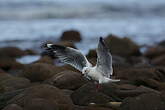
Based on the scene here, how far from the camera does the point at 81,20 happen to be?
33.3 m

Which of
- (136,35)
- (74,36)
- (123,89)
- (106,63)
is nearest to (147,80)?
(123,89)

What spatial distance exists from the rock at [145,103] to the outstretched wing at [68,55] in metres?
1.29

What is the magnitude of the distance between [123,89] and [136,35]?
16373mm

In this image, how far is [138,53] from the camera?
677 inches

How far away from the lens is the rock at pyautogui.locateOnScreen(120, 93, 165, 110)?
7117mm

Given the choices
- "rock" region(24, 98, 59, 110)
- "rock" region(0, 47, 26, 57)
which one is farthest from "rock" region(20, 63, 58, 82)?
"rock" region(0, 47, 26, 57)

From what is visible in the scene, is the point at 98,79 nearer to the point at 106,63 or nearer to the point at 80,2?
the point at 106,63

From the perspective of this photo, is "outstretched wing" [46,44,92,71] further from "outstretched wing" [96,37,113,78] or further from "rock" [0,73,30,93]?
"rock" [0,73,30,93]

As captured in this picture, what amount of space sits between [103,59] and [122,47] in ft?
30.4

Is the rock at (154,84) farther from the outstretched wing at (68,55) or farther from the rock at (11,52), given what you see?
the rock at (11,52)

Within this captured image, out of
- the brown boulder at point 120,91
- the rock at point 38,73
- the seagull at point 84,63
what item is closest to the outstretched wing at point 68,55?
the seagull at point 84,63

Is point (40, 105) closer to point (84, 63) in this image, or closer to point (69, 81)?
point (84, 63)

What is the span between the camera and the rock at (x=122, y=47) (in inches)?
663

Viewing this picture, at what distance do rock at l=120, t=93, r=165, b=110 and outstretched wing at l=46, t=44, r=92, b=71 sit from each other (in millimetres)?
1293
